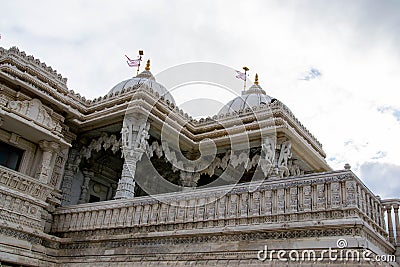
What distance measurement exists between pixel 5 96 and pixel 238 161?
6.96m

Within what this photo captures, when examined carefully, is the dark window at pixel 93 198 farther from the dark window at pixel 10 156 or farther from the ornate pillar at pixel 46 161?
A: the dark window at pixel 10 156

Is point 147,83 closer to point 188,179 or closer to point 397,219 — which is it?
point 188,179

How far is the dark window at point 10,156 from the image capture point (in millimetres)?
11031

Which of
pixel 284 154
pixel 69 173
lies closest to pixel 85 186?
pixel 69 173

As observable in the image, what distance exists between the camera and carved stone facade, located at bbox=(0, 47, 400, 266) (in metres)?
6.60

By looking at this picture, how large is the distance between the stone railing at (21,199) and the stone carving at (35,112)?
150 centimetres

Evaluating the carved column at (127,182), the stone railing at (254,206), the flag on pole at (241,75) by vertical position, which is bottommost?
the stone railing at (254,206)

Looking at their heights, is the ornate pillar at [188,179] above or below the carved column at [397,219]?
above

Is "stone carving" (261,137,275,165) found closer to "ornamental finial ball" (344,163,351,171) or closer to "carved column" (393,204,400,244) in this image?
"carved column" (393,204,400,244)

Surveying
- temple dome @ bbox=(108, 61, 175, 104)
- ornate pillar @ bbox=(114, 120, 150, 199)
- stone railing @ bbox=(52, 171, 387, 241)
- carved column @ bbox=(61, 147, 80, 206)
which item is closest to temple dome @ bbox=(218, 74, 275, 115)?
temple dome @ bbox=(108, 61, 175, 104)

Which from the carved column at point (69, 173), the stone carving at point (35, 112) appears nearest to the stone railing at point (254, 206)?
the stone carving at point (35, 112)

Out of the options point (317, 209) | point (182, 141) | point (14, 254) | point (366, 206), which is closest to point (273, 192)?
point (317, 209)

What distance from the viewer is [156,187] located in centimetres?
1571

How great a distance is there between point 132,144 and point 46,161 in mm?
2294
